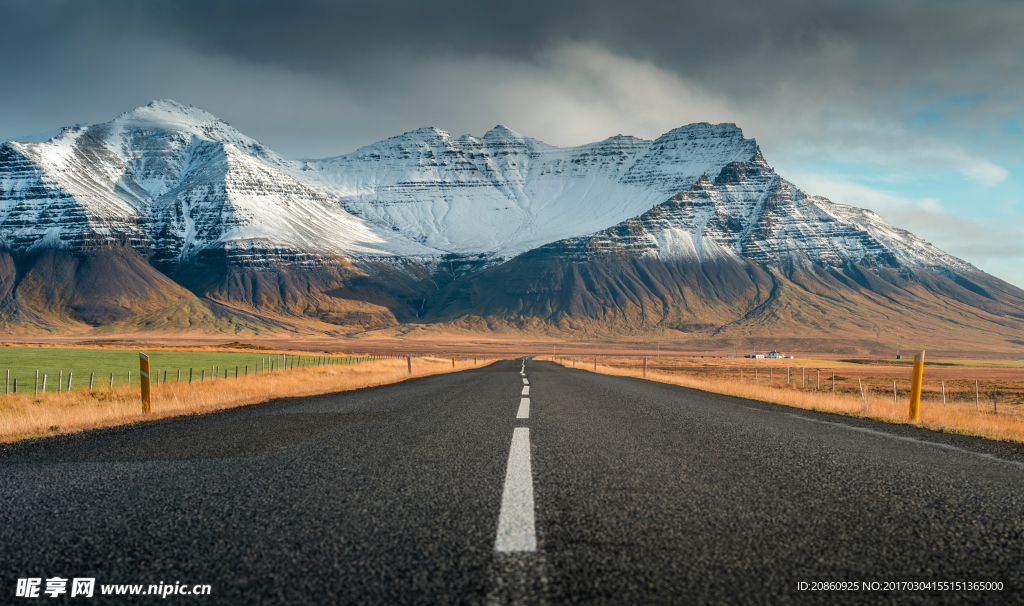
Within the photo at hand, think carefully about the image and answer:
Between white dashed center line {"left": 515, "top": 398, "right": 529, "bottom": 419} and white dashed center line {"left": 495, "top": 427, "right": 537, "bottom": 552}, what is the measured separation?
168 inches

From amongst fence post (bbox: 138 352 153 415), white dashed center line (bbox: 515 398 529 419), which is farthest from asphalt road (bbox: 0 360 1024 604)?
fence post (bbox: 138 352 153 415)

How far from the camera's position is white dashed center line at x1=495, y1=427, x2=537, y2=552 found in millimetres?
3564

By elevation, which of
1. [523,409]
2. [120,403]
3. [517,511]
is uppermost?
[517,511]

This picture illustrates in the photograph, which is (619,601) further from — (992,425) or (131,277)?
(131,277)

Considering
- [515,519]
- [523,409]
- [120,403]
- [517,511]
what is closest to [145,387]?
[120,403]

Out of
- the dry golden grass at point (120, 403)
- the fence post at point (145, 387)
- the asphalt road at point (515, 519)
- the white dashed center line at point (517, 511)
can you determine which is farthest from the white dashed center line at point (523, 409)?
the fence post at point (145, 387)

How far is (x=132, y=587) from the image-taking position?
3152 millimetres

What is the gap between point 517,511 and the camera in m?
4.26

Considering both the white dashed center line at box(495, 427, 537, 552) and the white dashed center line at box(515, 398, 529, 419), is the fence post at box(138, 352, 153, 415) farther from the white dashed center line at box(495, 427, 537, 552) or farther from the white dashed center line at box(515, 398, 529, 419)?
the white dashed center line at box(495, 427, 537, 552)

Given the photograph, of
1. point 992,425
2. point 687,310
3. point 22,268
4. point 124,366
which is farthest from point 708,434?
point 22,268

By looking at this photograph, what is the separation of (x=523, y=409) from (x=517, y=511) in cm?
797

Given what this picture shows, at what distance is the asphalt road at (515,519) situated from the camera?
3.08 meters

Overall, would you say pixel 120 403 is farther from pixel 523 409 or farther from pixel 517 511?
pixel 517 511

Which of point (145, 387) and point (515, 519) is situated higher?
point (515, 519)
